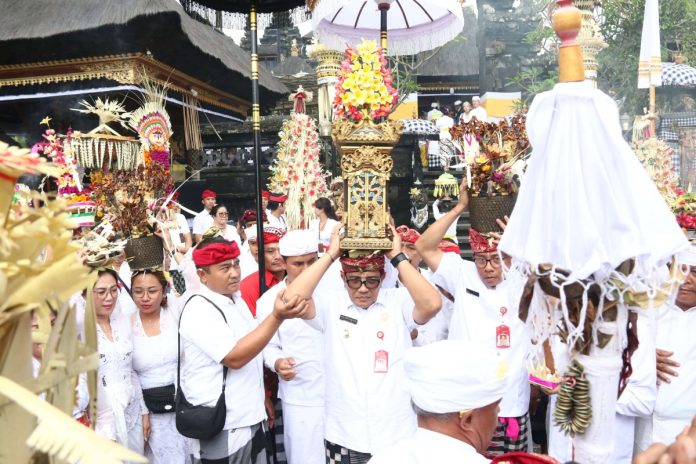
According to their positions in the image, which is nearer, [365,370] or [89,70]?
[365,370]

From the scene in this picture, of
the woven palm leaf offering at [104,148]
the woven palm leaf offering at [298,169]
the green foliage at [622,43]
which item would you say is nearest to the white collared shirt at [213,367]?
the woven palm leaf offering at [104,148]

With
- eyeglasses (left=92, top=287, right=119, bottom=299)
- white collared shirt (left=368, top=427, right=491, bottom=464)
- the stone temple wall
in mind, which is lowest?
white collared shirt (left=368, top=427, right=491, bottom=464)

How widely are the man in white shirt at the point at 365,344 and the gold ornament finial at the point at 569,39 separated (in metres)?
1.42

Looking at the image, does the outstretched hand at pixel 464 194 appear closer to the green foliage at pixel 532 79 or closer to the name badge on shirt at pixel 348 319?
the name badge on shirt at pixel 348 319

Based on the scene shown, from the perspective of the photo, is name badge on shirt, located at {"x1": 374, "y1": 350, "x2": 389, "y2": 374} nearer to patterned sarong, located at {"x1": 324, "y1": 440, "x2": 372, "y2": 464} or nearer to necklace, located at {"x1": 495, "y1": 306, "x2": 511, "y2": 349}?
patterned sarong, located at {"x1": 324, "y1": 440, "x2": 372, "y2": 464}

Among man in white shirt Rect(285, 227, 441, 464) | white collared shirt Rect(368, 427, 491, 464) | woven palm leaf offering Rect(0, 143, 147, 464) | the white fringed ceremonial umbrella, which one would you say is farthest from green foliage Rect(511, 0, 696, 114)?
woven palm leaf offering Rect(0, 143, 147, 464)

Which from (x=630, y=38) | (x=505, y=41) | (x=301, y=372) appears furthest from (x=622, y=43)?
(x=301, y=372)

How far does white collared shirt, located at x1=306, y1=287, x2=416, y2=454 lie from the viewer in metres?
3.07

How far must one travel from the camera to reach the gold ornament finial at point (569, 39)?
1.96 metres

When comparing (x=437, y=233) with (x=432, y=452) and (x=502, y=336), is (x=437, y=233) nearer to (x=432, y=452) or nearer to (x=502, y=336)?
(x=502, y=336)

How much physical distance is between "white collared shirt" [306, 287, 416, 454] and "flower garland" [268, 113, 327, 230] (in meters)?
3.67

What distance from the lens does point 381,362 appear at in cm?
317

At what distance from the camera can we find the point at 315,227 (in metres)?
6.80

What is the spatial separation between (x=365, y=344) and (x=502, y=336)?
0.96 meters
